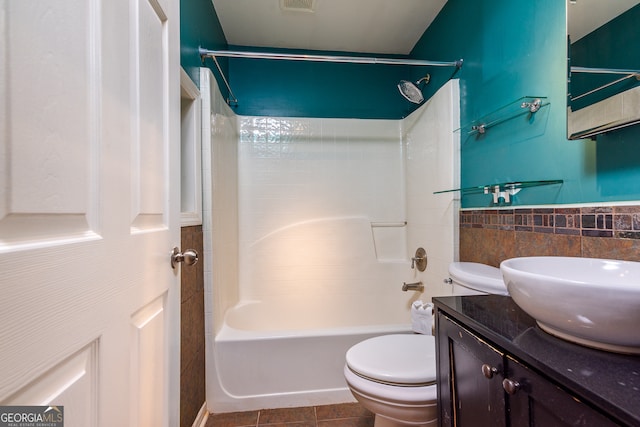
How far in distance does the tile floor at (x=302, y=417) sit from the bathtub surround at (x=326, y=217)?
19.4 inches

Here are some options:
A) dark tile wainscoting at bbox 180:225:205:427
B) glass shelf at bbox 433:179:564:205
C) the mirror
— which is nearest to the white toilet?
glass shelf at bbox 433:179:564:205

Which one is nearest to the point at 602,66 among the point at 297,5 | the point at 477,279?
the point at 477,279

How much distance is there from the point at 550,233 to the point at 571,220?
0.32 feet

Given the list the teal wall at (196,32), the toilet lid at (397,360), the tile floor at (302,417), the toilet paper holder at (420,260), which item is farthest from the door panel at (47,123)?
the toilet paper holder at (420,260)

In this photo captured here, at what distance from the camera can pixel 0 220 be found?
370mm

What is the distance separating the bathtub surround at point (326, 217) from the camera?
6.79ft

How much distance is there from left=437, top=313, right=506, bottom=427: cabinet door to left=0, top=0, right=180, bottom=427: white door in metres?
0.82

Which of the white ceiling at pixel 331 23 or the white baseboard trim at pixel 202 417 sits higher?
the white ceiling at pixel 331 23

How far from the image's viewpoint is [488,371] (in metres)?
0.67

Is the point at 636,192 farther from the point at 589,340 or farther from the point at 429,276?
the point at 429,276

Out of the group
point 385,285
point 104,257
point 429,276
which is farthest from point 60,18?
point 385,285

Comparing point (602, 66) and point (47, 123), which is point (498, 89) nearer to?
point (602, 66)

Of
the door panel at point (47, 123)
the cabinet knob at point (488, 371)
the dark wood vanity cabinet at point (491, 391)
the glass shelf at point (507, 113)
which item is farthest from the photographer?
the glass shelf at point (507, 113)

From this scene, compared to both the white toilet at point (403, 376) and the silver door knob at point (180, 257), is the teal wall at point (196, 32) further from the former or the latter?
the white toilet at point (403, 376)
